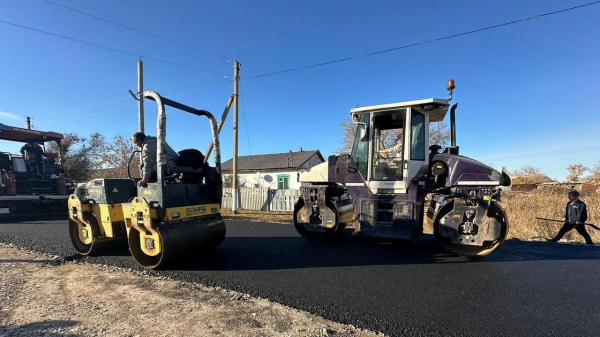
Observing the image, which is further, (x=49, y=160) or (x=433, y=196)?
(x=49, y=160)

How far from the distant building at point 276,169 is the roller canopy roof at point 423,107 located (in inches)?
714

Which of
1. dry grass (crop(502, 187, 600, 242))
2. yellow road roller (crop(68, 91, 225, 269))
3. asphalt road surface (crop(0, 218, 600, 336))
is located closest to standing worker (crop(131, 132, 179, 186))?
yellow road roller (crop(68, 91, 225, 269))

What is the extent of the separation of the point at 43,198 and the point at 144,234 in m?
9.15

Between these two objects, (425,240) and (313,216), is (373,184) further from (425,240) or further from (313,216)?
(425,240)

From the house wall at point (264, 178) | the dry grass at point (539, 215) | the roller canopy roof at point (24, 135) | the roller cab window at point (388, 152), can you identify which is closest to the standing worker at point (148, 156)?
the roller cab window at point (388, 152)

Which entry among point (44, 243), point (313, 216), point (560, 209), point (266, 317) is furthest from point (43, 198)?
point (560, 209)

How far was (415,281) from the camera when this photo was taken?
11.9ft

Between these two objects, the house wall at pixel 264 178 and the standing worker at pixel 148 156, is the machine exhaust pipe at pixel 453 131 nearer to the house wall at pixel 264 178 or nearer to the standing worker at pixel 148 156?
the standing worker at pixel 148 156

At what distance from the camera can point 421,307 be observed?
291 cm

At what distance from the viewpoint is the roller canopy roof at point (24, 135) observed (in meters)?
10.3

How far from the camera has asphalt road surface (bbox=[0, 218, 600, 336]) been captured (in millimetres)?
2654

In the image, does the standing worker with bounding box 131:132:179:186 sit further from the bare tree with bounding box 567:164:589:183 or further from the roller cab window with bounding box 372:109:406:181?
the bare tree with bounding box 567:164:589:183

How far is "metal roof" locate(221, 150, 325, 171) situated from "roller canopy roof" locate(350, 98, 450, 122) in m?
18.8

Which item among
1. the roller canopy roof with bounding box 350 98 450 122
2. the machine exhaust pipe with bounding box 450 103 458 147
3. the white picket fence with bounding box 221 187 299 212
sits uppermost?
the roller canopy roof with bounding box 350 98 450 122
